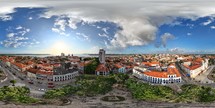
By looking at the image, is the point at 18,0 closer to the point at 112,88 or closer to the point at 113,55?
the point at 113,55

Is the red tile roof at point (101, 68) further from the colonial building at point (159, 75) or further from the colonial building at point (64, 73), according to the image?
the colonial building at point (159, 75)

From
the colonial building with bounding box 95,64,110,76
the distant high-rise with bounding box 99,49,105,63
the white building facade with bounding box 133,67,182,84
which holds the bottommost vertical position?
the white building facade with bounding box 133,67,182,84

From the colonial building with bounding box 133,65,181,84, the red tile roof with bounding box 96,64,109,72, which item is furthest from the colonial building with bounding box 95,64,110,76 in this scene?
the colonial building with bounding box 133,65,181,84

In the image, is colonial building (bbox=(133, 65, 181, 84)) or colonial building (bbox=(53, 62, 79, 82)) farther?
colonial building (bbox=(133, 65, 181, 84))

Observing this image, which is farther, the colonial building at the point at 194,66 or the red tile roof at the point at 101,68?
the colonial building at the point at 194,66

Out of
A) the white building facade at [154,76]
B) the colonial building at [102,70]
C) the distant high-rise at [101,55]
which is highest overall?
the distant high-rise at [101,55]

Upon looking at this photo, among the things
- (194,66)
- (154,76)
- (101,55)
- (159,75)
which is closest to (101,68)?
(101,55)

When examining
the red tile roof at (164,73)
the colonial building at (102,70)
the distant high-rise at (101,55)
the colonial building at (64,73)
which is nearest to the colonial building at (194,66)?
the red tile roof at (164,73)

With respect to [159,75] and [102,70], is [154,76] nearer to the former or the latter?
[159,75]

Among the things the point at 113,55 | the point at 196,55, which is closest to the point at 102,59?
the point at 113,55

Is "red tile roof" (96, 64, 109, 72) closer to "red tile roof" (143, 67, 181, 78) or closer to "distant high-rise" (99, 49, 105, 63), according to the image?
"distant high-rise" (99, 49, 105, 63)

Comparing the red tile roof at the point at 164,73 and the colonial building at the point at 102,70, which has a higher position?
the colonial building at the point at 102,70
